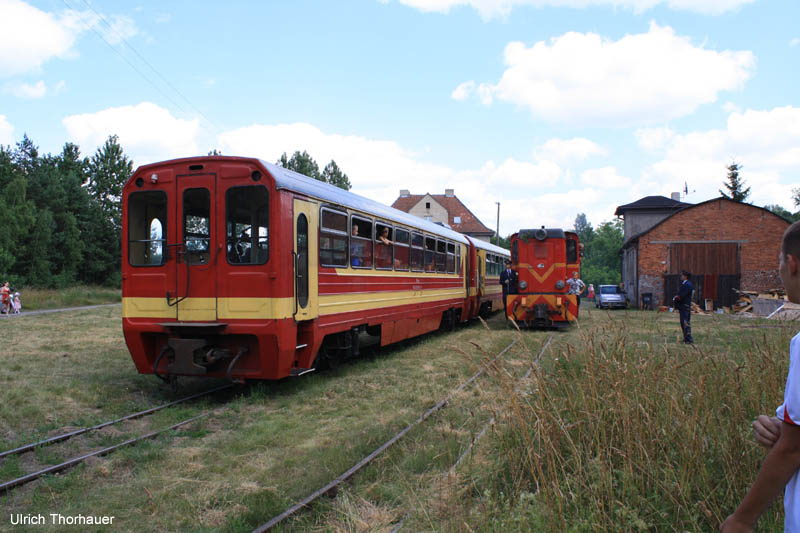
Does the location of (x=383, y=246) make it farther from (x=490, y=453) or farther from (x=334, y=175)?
(x=334, y=175)

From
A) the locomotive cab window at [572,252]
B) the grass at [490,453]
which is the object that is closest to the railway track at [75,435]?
the grass at [490,453]

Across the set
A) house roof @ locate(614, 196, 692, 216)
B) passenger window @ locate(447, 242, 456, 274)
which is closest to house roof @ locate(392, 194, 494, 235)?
house roof @ locate(614, 196, 692, 216)

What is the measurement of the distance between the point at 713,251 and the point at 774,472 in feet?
99.6

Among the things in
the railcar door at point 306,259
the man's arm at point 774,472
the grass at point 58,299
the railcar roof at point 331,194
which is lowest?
the grass at point 58,299

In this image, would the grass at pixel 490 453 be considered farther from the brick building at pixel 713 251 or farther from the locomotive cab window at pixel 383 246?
the brick building at pixel 713 251

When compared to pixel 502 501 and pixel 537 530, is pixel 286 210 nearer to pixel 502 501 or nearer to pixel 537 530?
pixel 502 501

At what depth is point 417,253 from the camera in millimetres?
12781

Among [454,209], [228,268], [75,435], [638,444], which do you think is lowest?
[75,435]

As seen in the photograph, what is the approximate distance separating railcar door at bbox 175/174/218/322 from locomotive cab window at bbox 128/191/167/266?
1.20 ft

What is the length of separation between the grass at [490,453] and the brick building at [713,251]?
23628 millimetres

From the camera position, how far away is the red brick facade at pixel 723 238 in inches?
1075

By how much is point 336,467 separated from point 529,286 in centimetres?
1296

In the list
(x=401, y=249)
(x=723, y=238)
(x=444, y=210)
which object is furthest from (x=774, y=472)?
(x=444, y=210)

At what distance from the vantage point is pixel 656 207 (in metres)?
43.1
